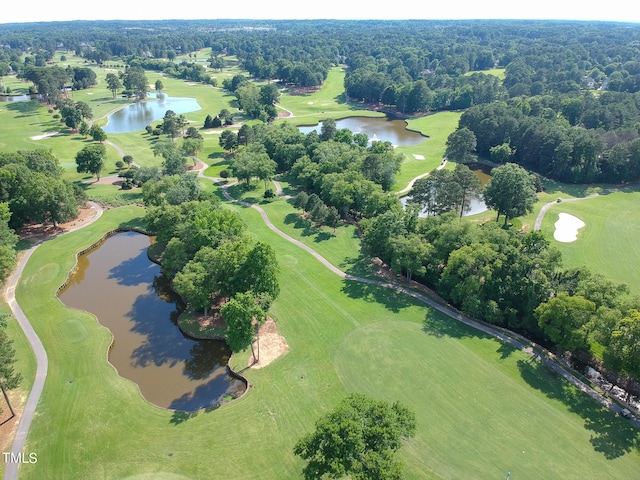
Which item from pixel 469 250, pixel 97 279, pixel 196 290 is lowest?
pixel 97 279

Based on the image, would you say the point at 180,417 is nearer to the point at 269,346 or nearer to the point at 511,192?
the point at 269,346

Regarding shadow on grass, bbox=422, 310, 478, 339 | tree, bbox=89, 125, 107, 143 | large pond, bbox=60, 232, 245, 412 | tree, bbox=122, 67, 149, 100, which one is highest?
tree, bbox=122, 67, 149, 100

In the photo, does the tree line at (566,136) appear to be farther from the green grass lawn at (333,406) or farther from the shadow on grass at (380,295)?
the green grass lawn at (333,406)

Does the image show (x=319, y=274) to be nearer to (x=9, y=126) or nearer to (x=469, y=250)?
(x=469, y=250)

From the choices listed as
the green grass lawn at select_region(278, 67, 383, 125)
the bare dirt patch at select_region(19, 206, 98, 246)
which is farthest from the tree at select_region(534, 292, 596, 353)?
the green grass lawn at select_region(278, 67, 383, 125)

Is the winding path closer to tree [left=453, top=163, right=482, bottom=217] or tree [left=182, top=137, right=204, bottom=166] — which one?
tree [left=453, top=163, right=482, bottom=217]

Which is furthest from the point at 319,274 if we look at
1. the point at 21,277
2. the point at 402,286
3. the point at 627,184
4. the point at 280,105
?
the point at 280,105

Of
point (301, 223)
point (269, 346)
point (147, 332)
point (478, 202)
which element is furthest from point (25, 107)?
point (478, 202)
